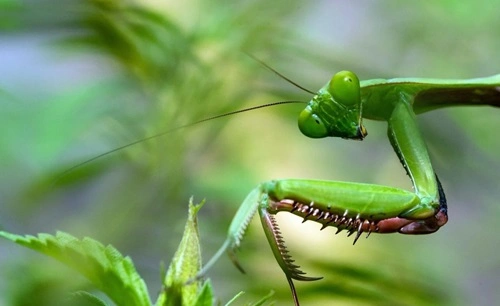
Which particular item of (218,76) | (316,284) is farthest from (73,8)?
(316,284)

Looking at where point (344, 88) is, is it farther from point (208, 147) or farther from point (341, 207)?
point (208, 147)

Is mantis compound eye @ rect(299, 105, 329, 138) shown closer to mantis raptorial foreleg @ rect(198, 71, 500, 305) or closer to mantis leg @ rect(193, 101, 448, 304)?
mantis raptorial foreleg @ rect(198, 71, 500, 305)

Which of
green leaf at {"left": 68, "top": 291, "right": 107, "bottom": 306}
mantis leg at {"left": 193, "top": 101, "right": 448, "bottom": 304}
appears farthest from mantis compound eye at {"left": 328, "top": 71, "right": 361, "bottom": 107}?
green leaf at {"left": 68, "top": 291, "right": 107, "bottom": 306}

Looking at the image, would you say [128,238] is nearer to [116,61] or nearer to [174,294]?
[116,61]

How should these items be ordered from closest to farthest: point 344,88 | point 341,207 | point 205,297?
point 205,297, point 341,207, point 344,88

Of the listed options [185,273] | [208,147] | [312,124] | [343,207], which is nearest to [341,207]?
[343,207]

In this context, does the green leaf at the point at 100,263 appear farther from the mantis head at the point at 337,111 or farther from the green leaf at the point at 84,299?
the mantis head at the point at 337,111

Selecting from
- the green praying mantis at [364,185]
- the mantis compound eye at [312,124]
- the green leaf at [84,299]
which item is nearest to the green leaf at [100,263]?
the green leaf at [84,299]
